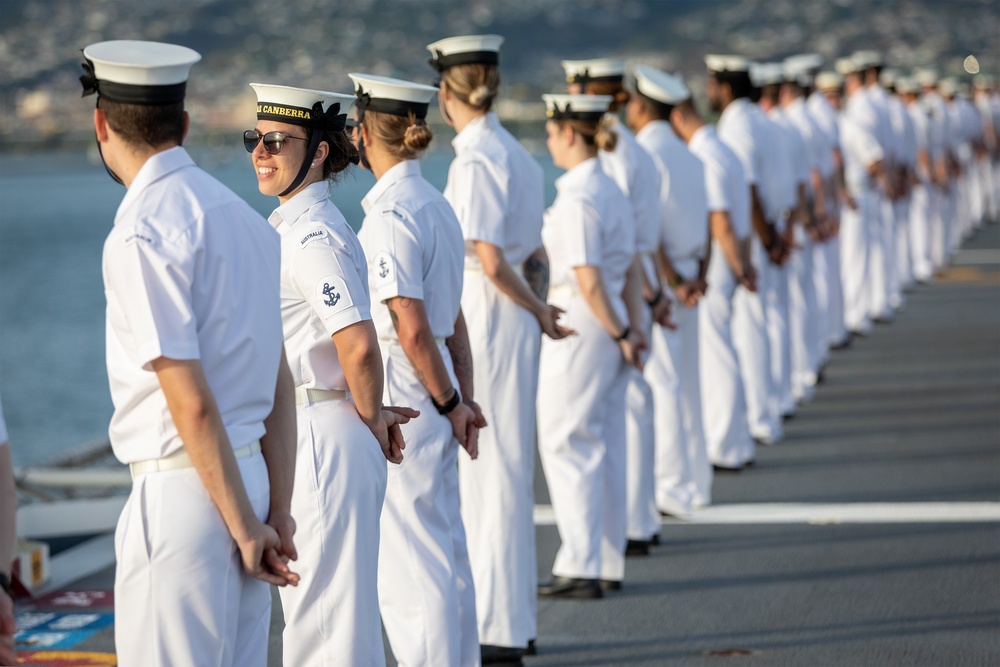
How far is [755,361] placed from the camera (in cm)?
985

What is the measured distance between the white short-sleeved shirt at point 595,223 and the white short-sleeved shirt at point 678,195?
1.48m

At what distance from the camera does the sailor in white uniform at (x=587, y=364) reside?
6.23 metres

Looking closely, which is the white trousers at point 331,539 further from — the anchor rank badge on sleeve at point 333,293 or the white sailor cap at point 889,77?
the white sailor cap at point 889,77

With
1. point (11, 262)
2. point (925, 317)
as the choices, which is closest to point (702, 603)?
point (925, 317)

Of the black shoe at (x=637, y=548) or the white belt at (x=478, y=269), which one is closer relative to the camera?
the white belt at (x=478, y=269)

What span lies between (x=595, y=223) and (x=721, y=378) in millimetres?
2873

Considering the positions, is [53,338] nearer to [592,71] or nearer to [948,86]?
[948,86]

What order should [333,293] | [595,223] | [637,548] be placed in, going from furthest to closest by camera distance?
[637,548]
[595,223]
[333,293]

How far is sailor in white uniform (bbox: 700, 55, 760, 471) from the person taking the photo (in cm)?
877

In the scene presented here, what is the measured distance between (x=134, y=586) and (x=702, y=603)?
353 centimetres

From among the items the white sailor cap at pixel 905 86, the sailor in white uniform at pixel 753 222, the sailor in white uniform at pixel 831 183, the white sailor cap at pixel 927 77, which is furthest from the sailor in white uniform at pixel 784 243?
the white sailor cap at pixel 927 77

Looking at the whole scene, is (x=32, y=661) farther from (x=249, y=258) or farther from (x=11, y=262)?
(x=11, y=262)

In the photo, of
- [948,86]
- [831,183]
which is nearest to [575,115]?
[831,183]

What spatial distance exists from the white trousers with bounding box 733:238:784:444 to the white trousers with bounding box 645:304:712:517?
1831 mm
